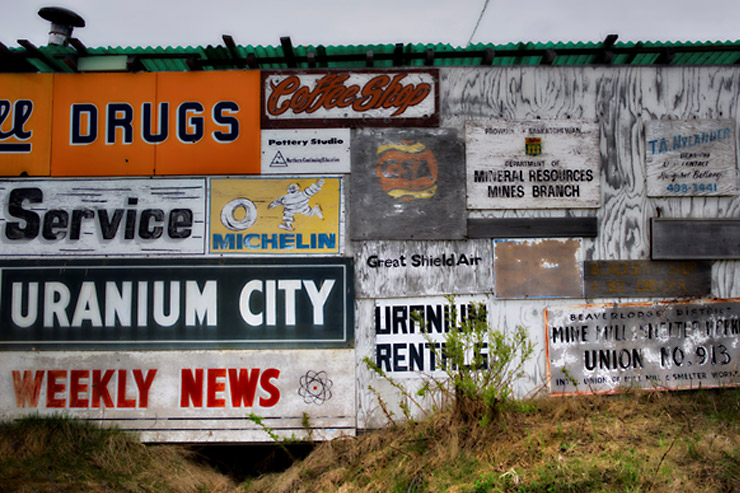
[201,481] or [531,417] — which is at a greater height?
[531,417]

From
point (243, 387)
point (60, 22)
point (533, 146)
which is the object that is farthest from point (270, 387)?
point (60, 22)

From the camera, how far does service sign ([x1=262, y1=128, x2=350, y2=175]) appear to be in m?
5.76

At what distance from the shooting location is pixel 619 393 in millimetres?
5656

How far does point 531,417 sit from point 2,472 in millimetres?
5081

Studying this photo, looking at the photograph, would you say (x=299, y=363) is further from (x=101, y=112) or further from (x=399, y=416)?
(x=101, y=112)

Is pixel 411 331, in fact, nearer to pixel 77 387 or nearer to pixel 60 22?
pixel 77 387

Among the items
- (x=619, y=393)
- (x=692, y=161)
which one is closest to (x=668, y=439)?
(x=619, y=393)

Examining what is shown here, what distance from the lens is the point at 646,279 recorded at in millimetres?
5770

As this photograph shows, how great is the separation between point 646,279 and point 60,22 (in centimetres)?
739

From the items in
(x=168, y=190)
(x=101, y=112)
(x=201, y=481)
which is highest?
(x=101, y=112)

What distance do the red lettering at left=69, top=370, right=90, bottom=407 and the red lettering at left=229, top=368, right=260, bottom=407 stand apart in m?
1.60

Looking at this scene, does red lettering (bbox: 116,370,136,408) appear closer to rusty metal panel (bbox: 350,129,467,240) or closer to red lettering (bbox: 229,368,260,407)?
red lettering (bbox: 229,368,260,407)

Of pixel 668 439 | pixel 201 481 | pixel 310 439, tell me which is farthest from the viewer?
pixel 310 439

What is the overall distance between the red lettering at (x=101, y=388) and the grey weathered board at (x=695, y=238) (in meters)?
6.19
